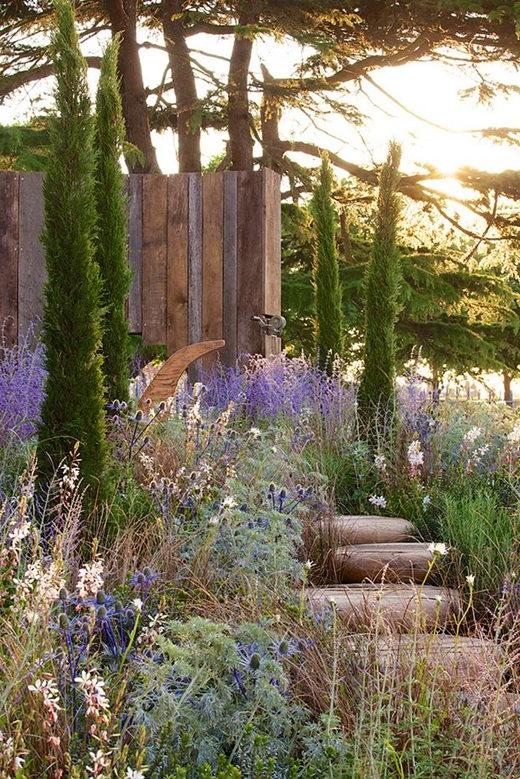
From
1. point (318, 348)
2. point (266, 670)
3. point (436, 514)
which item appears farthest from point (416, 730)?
point (318, 348)

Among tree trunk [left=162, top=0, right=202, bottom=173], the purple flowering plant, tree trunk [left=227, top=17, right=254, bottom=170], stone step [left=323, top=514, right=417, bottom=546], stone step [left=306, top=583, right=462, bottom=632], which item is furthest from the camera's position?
tree trunk [left=162, top=0, right=202, bottom=173]

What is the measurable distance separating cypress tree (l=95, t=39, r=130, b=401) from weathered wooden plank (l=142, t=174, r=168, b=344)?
2.64 metres

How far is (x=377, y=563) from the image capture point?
4.79 m

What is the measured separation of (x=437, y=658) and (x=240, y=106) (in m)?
9.82

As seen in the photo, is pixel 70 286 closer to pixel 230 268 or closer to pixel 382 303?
pixel 382 303

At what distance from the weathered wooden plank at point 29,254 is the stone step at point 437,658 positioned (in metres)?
6.44

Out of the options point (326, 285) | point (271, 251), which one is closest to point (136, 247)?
point (271, 251)

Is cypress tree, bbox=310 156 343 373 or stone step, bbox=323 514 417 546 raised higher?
cypress tree, bbox=310 156 343 373

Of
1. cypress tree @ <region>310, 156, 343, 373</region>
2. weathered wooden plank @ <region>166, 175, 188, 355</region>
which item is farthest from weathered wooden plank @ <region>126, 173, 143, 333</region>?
cypress tree @ <region>310, 156, 343, 373</region>

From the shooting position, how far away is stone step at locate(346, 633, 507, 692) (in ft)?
9.36

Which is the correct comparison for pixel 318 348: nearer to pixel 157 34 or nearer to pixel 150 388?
pixel 150 388

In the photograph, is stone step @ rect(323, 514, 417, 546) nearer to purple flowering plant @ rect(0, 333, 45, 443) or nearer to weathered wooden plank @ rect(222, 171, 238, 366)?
purple flowering plant @ rect(0, 333, 45, 443)

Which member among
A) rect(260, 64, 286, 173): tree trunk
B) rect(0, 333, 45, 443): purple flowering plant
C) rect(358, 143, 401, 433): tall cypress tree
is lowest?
rect(0, 333, 45, 443): purple flowering plant

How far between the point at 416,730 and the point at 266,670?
0.51m
